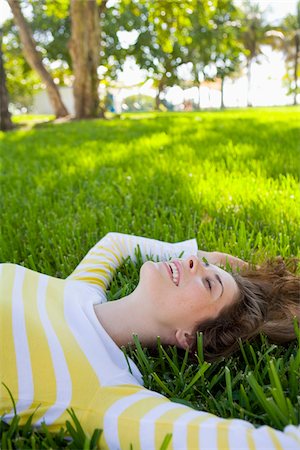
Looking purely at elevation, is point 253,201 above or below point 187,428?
above

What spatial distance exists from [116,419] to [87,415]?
0.13m

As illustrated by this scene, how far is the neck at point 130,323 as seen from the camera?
198 centimetres

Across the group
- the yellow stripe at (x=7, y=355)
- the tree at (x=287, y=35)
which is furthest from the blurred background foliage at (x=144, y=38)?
the yellow stripe at (x=7, y=355)

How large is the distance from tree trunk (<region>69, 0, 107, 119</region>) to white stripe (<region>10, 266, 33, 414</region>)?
1242 cm

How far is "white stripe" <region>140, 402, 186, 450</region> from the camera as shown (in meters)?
1.40

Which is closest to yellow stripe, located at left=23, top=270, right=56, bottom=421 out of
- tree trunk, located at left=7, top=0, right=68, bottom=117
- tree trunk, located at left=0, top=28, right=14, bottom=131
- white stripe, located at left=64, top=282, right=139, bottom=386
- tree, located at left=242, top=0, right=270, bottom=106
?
white stripe, located at left=64, top=282, right=139, bottom=386

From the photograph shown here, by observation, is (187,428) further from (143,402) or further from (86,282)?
(86,282)

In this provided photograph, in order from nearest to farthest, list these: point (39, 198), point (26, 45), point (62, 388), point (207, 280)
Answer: point (62, 388), point (207, 280), point (39, 198), point (26, 45)

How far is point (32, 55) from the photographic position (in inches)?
587

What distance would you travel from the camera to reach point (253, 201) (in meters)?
3.44

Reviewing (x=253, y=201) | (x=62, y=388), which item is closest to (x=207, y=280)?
(x=62, y=388)

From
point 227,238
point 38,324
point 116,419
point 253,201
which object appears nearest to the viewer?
point 116,419

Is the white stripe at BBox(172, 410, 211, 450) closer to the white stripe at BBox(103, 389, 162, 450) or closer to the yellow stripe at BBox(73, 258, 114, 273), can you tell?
the white stripe at BBox(103, 389, 162, 450)

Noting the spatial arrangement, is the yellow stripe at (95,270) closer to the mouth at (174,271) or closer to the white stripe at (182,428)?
the mouth at (174,271)
